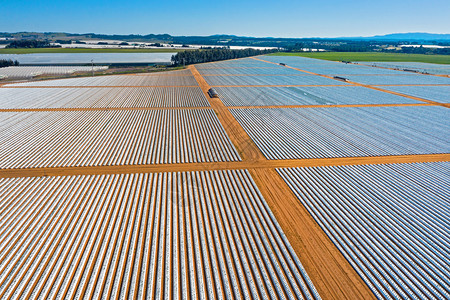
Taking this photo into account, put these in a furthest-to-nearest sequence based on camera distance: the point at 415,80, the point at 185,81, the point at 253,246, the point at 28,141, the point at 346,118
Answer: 1. the point at 415,80
2. the point at 185,81
3. the point at 346,118
4. the point at 28,141
5. the point at 253,246

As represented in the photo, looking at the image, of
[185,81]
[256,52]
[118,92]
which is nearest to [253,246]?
[118,92]

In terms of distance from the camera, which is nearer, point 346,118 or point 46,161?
point 46,161

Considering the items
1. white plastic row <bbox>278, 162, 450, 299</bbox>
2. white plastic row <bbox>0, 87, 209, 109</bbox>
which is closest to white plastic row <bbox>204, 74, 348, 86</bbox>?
white plastic row <bbox>0, 87, 209, 109</bbox>

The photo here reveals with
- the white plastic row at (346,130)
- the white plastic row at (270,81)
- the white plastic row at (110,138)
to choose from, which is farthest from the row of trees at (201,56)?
the white plastic row at (346,130)

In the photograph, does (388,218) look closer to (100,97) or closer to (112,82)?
(100,97)

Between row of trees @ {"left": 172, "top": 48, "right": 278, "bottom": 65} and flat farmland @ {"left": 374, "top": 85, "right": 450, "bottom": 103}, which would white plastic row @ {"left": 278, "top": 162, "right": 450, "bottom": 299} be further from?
row of trees @ {"left": 172, "top": 48, "right": 278, "bottom": 65}

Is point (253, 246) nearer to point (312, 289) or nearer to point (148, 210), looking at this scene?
point (312, 289)
